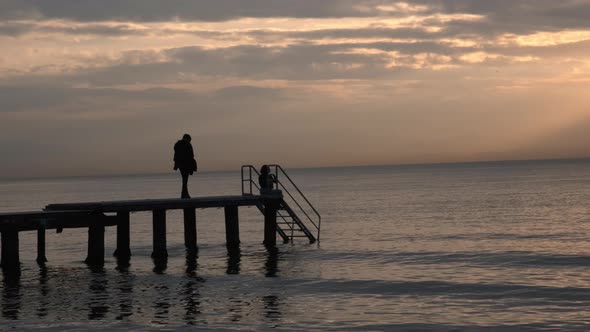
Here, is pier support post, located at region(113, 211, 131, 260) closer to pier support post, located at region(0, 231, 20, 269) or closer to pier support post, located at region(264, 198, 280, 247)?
pier support post, located at region(0, 231, 20, 269)

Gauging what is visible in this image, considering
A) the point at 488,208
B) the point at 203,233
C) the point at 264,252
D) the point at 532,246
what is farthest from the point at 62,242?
the point at 488,208

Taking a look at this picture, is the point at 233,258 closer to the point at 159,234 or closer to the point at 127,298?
the point at 159,234

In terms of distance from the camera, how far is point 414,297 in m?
20.1

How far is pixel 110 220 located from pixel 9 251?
3.79 metres

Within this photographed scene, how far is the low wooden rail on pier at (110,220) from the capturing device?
24281 mm

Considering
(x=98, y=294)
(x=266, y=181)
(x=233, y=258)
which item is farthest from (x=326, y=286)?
(x=266, y=181)

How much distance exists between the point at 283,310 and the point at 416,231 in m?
24.4

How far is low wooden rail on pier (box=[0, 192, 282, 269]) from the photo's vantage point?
79.7ft

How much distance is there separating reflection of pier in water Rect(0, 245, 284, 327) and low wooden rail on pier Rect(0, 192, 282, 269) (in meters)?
1.21

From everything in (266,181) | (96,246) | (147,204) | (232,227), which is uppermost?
(266,181)

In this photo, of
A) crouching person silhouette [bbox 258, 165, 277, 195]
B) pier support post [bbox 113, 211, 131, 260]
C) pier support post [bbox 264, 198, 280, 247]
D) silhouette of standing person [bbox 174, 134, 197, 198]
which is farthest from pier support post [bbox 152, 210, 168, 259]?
pier support post [bbox 264, 198, 280, 247]

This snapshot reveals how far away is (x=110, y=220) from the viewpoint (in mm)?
27188

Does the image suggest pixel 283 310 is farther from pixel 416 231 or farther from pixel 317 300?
pixel 416 231

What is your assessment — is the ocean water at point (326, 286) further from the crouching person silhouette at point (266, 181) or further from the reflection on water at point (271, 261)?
the crouching person silhouette at point (266, 181)
